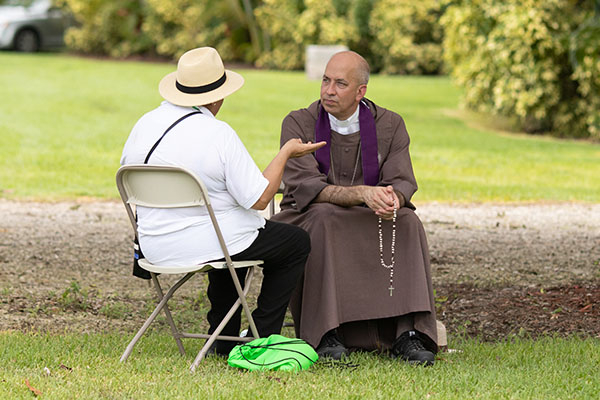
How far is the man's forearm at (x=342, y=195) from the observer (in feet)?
15.5

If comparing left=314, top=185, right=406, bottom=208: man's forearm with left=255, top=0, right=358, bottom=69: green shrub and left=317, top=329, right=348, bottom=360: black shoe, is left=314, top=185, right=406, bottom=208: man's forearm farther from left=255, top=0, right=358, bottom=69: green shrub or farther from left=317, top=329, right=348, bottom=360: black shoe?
left=255, top=0, right=358, bottom=69: green shrub

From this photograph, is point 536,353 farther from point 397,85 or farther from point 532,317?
point 397,85

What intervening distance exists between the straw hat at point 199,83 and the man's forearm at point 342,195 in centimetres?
76

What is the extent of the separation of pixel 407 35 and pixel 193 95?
21.7 meters

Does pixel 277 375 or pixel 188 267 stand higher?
pixel 188 267

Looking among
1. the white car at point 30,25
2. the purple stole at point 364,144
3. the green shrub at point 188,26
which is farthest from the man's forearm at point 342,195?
the white car at point 30,25

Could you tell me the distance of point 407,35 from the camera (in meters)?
25.3

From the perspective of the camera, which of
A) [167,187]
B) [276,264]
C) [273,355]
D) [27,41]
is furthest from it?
[27,41]

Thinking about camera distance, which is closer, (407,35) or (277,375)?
(277,375)

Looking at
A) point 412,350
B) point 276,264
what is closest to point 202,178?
point 276,264

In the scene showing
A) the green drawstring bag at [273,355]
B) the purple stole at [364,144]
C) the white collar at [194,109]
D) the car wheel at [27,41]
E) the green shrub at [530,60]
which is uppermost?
the white collar at [194,109]

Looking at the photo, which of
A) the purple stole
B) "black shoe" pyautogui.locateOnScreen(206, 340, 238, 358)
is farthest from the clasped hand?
"black shoe" pyautogui.locateOnScreen(206, 340, 238, 358)

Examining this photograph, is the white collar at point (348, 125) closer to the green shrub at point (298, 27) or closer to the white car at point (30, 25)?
the green shrub at point (298, 27)

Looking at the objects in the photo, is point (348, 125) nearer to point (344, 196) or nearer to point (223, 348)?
Result: point (344, 196)
